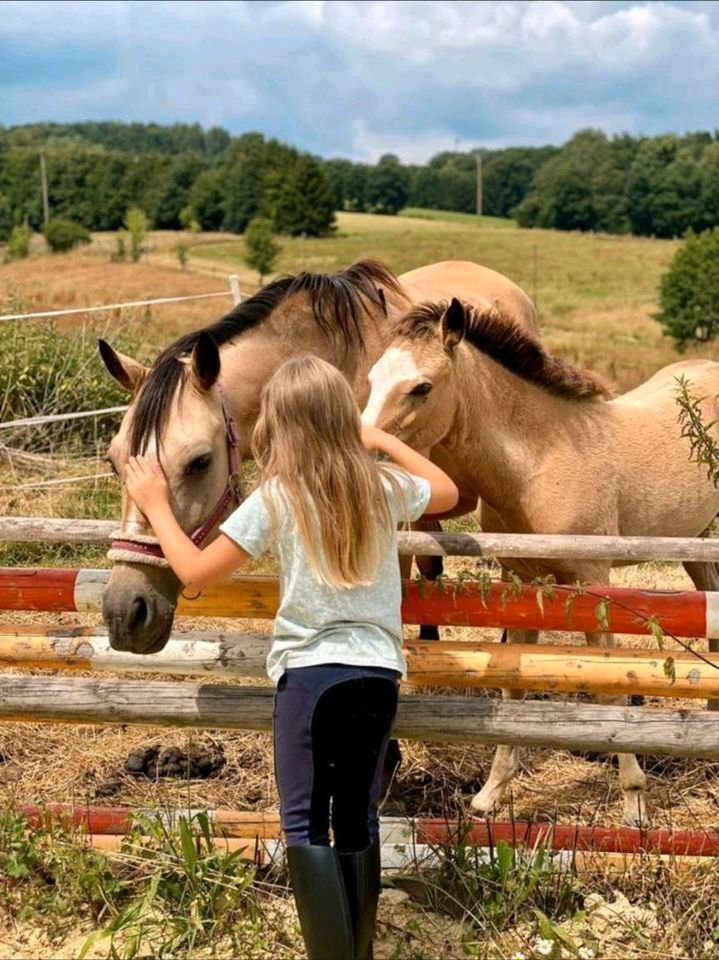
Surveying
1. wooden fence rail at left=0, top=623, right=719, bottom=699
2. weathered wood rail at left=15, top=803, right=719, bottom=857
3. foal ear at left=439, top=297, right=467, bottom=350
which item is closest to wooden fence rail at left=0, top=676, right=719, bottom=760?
wooden fence rail at left=0, top=623, right=719, bottom=699

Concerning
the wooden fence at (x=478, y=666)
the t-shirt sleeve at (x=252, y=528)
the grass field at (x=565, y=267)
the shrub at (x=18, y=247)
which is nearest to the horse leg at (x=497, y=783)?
the wooden fence at (x=478, y=666)

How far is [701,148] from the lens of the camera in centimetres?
8325

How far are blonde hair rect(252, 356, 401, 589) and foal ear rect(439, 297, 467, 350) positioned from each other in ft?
3.85

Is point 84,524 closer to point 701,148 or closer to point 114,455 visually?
point 114,455

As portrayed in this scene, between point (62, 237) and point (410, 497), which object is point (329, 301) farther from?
point (62, 237)

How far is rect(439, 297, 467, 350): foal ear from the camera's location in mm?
3561

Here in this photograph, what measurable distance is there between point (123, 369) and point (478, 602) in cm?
145

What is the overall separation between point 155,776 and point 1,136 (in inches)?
6022

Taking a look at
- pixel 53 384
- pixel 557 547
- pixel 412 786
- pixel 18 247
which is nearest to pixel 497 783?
pixel 412 786

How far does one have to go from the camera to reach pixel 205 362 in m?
3.05

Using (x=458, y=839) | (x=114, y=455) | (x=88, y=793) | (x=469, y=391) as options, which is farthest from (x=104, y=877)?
(x=469, y=391)

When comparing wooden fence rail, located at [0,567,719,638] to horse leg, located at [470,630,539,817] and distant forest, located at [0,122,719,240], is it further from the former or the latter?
distant forest, located at [0,122,719,240]

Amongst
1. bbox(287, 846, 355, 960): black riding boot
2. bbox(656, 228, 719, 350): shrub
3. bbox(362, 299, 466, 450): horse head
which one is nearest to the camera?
bbox(287, 846, 355, 960): black riding boot

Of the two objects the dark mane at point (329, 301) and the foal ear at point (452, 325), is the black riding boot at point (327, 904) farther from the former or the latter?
the dark mane at point (329, 301)
